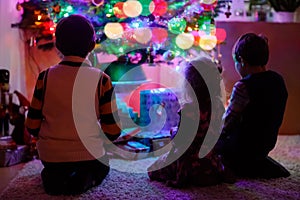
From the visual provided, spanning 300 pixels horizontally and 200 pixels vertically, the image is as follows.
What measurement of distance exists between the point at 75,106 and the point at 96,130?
0.45 feet

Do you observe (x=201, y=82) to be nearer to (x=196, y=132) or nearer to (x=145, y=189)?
(x=196, y=132)

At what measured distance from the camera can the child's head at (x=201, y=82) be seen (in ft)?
5.85

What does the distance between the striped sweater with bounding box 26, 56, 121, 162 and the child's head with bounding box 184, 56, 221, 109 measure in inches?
13.1

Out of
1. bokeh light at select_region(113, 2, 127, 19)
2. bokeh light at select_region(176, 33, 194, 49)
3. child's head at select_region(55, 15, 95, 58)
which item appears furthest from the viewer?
bokeh light at select_region(176, 33, 194, 49)

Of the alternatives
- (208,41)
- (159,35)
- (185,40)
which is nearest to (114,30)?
(159,35)

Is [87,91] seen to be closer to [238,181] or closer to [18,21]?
[238,181]

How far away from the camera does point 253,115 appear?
1.90 m

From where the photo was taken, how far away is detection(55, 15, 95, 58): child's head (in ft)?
5.39

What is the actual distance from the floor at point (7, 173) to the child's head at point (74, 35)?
63 centimetres

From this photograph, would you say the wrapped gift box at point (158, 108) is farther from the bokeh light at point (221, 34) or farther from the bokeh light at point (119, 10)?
the bokeh light at point (221, 34)

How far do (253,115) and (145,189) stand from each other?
579 mm

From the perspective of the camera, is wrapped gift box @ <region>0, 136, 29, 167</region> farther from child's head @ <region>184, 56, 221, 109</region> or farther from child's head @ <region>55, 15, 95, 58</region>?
child's head @ <region>184, 56, 221, 109</region>

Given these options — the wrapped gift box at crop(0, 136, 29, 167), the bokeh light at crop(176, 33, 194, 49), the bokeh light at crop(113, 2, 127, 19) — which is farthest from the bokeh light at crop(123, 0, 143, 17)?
the wrapped gift box at crop(0, 136, 29, 167)

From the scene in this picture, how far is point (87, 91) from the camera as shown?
1.68 metres
